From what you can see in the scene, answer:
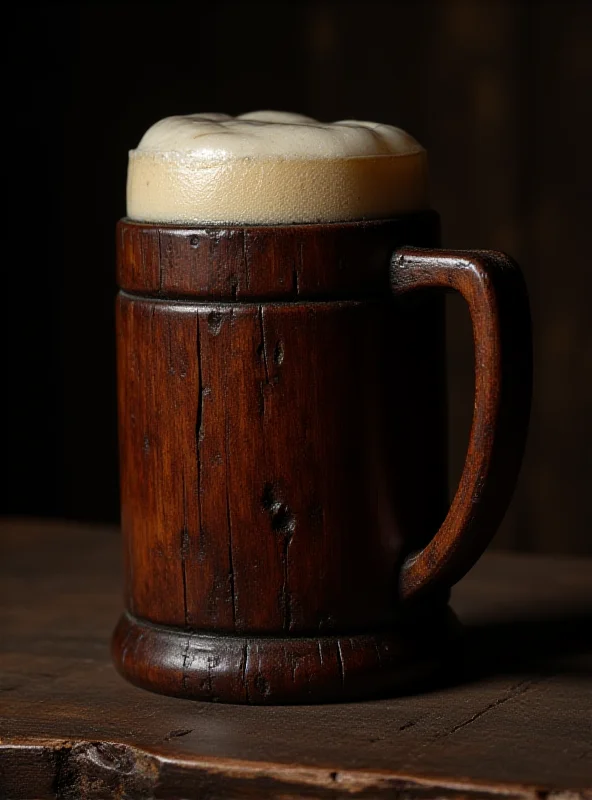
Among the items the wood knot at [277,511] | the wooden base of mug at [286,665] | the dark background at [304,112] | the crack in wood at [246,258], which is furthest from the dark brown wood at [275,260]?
the dark background at [304,112]

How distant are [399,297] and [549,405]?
1195 millimetres

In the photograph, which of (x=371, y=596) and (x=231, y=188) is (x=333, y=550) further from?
A: (x=231, y=188)

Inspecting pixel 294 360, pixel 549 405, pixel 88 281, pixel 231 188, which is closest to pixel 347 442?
pixel 294 360

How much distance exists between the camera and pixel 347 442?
0.94 m

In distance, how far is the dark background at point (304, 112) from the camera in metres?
2.03

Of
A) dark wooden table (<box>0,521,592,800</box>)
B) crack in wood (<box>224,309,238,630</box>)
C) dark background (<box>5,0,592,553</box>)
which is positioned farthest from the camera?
dark background (<box>5,0,592,553</box>)

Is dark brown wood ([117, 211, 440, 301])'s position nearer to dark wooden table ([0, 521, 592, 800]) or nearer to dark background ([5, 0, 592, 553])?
dark wooden table ([0, 521, 592, 800])

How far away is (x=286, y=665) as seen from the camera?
3.12ft

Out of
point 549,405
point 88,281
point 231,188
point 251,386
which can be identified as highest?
point 231,188

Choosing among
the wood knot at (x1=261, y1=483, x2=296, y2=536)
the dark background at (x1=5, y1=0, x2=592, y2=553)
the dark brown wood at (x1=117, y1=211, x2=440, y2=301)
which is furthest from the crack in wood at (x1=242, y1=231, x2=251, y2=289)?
the dark background at (x1=5, y1=0, x2=592, y2=553)

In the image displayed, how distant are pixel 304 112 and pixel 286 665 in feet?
4.42

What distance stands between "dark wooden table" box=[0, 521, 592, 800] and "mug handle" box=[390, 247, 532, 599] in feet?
0.37

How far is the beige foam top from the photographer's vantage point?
3.01 ft

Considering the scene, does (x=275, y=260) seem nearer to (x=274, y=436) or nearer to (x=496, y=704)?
(x=274, y=436)
